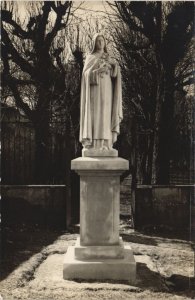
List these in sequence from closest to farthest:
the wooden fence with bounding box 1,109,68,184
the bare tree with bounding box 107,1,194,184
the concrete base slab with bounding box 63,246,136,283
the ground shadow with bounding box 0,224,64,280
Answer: the concrete base slab with bounding box 63,246,136,283 < the ground shadow with bounding box 0,224,64,280 < the bare tree with bounding box 107,1,194,184 < the wooden fence with bounding box 1,109,68,184

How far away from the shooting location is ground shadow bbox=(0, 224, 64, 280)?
741 centimetres

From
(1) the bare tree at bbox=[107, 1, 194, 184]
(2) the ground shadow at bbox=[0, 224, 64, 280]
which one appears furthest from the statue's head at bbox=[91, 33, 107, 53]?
(1) the bare tree at bbox=[107, 1, 194, 184]

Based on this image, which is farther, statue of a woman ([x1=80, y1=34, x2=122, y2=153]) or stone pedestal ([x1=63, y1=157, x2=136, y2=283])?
statue of a woman ([x1=80, y1=34, x2=122, y2=153])

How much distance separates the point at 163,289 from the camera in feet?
19.9

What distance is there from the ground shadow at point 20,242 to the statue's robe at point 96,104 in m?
2.50

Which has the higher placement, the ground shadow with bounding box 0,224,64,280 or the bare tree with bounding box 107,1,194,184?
the bare tree with bounding box 107,1,194,184

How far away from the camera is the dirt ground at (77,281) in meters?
5.86

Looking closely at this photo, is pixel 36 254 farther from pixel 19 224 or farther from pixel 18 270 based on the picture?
pixel 19 224

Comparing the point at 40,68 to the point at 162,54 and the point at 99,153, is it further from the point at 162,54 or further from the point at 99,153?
the point at 99,153

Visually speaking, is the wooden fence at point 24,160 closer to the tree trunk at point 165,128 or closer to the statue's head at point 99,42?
the tree trunk at point 165,128

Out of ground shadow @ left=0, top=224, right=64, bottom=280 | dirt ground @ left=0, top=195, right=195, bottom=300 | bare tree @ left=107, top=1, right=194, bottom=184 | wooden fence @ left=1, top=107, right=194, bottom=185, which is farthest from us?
wooden fence @ left=1, top=107, right=194, bottom=185

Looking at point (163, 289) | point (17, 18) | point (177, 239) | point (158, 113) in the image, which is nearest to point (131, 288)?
point (163, 289)

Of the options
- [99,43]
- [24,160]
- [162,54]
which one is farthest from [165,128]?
[99,43]

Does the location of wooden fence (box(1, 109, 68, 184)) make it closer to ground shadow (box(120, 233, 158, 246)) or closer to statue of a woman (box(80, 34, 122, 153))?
ground shadow (box(120, 233, 158, 246))
